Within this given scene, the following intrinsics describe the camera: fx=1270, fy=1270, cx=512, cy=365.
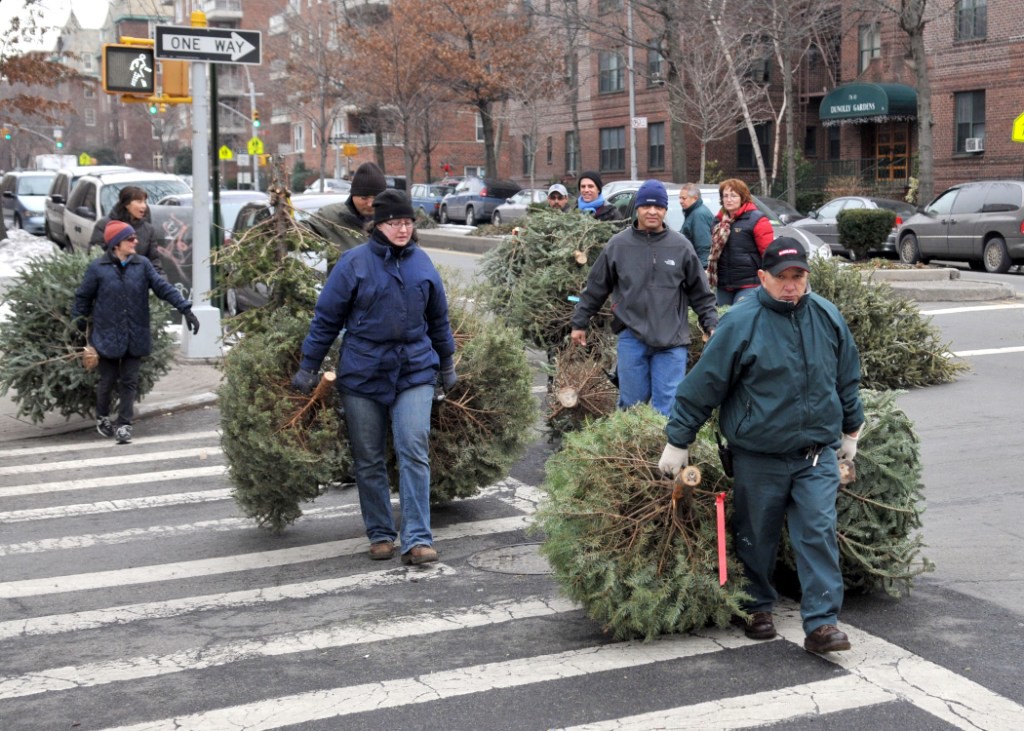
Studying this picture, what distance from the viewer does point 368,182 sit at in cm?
831

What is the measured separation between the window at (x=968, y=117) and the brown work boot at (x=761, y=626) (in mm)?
37172

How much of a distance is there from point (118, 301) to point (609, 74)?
47.4 meters

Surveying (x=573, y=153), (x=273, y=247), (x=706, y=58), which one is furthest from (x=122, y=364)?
(x=573, y=153)

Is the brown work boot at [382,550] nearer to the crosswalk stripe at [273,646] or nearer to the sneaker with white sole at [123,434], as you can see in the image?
the crosswalk stripe at [273,646]

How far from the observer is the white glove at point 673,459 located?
212 inches

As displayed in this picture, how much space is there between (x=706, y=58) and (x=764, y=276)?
3669 cm

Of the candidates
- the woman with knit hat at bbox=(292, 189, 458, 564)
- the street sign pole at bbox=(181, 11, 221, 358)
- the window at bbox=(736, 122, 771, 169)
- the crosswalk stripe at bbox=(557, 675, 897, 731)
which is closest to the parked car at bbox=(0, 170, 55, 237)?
the street sign pole at bbox=(181, 11, 221, 358)

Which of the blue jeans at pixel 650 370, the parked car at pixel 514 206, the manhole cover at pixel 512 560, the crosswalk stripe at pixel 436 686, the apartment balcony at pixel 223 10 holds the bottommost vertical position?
the crosswalk stripe at pixel 436 686

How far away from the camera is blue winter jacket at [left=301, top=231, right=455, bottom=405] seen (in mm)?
6727

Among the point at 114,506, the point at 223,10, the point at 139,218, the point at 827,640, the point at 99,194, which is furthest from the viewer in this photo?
the point at 223,10

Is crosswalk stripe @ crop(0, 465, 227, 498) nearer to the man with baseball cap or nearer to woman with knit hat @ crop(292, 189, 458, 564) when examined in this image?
woman with knit hat @ crop(292, 189, 458, 564)

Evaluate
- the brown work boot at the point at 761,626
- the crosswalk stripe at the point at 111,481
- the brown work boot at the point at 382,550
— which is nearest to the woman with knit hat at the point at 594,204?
the crosswalk stripe at the point at 111,481

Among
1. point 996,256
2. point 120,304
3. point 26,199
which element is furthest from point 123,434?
point 26,199

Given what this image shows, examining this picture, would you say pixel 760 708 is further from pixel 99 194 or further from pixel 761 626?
pixel 99 194
